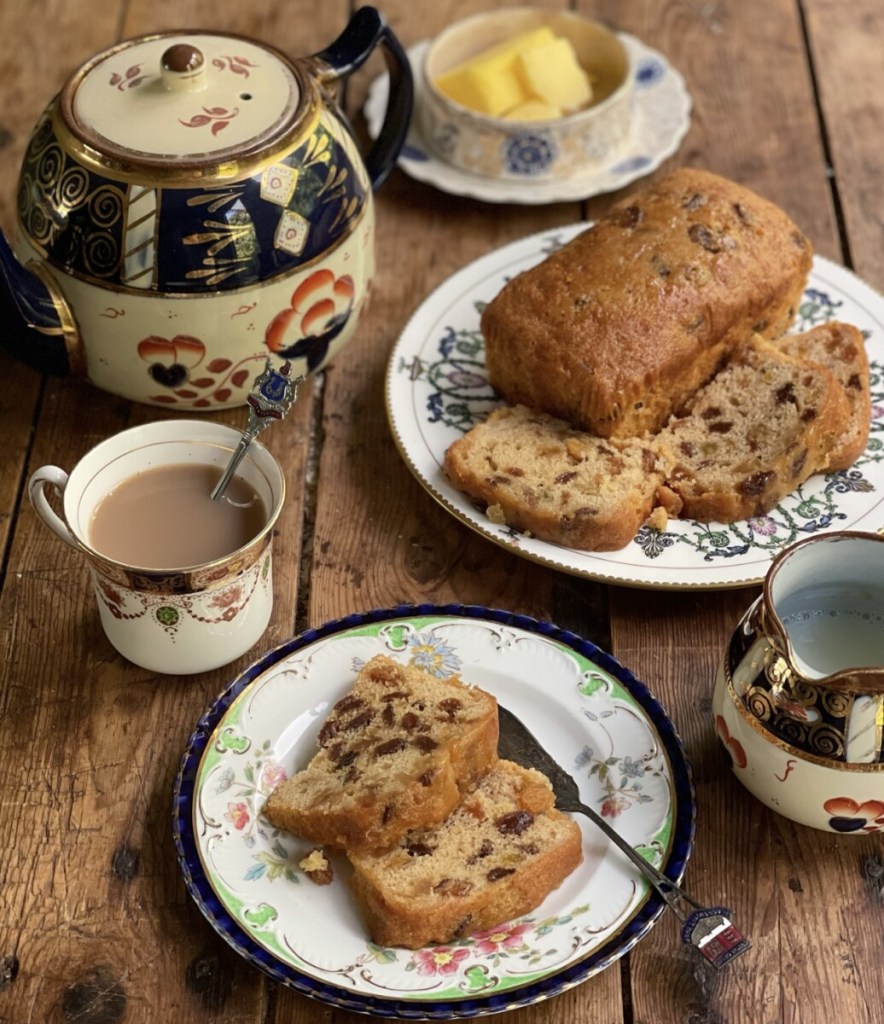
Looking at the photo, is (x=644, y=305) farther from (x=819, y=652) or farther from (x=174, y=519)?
(x=174, y=519)

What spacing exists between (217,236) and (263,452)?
0.32 m

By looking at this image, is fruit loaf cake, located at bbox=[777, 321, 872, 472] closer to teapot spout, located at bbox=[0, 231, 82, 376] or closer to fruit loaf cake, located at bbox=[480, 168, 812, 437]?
fruit loaf cake, located at bbox=[480, 168, 812, 437]

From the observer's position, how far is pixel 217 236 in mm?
1632

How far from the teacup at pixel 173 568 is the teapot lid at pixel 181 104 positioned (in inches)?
14.2

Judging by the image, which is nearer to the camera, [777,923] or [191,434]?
[777,923]

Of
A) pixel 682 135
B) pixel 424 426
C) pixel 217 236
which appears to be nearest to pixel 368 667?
pixel 424 426

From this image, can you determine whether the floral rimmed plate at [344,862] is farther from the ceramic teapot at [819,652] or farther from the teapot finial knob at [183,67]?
the teapot finial knob at [183,67]

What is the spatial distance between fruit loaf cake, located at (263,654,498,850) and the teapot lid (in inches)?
27.2

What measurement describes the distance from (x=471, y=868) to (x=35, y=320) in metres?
0.93

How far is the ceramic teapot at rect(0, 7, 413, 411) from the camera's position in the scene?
1617 millimetres

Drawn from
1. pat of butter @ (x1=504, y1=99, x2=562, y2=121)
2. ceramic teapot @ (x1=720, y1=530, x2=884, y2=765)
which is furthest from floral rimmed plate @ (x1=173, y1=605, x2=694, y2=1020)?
pat of butter @ (x1=504, y1=99, x2=562, y2=121)

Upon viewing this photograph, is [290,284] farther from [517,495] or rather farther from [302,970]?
[302,970]

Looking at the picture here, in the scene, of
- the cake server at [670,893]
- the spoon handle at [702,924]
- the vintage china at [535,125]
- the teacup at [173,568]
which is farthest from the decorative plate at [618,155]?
the spoon handle at [702,924]

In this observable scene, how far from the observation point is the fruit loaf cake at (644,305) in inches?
68.2
